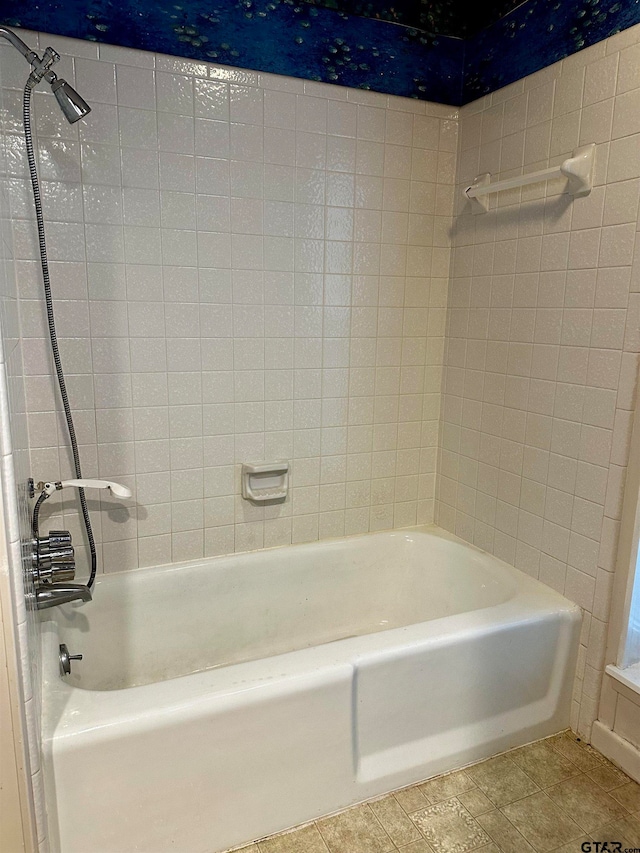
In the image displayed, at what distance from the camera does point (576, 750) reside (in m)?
1.79

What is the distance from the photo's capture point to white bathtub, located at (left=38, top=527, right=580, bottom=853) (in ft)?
4.36

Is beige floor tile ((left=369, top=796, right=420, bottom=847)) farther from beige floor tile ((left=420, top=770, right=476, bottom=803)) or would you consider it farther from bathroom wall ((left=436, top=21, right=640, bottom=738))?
bathroom wall ((left=436, top=21, right=640, bottom=738))

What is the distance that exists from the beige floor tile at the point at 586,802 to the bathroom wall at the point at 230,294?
1074mm

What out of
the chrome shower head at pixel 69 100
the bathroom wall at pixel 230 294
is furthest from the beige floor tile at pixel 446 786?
the chrome shower head at pixel 69 100

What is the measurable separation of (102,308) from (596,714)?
1.99 metres

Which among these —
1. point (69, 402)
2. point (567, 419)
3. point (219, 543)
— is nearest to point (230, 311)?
point (69, 402)

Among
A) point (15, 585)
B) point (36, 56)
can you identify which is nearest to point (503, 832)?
point (15, 585)

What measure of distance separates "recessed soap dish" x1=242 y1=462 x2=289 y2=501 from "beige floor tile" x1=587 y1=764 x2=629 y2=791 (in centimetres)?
130

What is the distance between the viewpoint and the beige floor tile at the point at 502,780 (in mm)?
1625

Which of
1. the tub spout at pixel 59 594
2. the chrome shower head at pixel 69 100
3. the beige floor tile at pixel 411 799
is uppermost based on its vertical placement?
the chrome shower head at pixel 69 100

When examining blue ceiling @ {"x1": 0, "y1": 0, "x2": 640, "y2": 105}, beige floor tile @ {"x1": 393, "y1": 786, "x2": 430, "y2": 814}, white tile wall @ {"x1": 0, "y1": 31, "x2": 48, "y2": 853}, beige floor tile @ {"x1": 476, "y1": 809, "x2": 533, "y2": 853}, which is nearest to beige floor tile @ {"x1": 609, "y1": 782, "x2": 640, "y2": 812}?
beige floor tile @ {"x1": 476, "y1": 809, "x2": 533, "y2": 853}

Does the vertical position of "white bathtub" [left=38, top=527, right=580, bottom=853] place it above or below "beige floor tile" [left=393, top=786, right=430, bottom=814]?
above

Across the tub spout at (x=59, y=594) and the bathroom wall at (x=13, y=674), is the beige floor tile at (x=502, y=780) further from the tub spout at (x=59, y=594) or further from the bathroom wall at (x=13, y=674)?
the tub spout at (x=59, y=594)

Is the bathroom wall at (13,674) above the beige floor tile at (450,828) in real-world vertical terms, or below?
above
